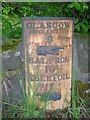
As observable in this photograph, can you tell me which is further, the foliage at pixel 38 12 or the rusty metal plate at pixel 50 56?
the foliage at pixel 38 12

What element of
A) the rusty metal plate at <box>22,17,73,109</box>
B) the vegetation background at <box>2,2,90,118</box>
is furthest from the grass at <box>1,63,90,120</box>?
the vegetation background at <box>2,2,90,118</box>

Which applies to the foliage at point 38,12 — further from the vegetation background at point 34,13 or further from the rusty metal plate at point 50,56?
the rusty metal plate at point 50,56

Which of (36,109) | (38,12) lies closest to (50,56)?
(36,109)

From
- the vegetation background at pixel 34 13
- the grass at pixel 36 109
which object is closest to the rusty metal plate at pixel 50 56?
the grass at pixel 36 109

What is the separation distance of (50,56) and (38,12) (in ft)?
3.20

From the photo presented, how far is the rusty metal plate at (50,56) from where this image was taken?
7.38 ft

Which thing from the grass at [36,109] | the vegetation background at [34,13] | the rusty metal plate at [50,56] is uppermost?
the vegetation background at [34,13]

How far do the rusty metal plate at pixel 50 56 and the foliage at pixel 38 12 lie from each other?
79 centimetres

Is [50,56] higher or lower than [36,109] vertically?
higher

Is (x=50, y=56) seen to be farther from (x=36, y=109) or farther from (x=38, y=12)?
(x=38, y=12)

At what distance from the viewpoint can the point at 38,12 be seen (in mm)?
3174

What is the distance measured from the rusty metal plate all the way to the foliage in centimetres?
79

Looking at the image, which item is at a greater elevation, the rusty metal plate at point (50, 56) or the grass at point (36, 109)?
the rusty metal plate at point (50, 56)

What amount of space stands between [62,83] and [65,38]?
300 mm
